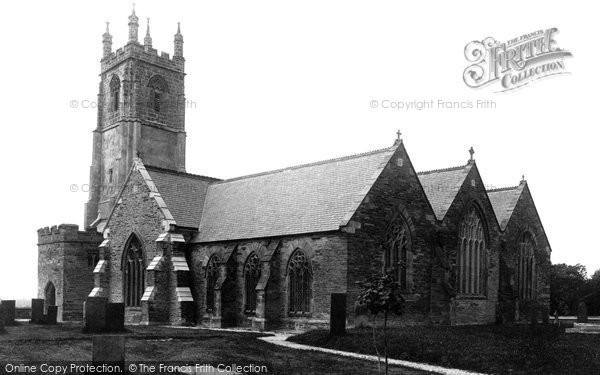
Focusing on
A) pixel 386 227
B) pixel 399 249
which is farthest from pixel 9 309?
pixel 399 249

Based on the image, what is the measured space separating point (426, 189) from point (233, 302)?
500 inches

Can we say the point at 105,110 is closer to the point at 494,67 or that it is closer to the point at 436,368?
the point at 494,67

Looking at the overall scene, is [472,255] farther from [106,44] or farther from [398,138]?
[106,44]

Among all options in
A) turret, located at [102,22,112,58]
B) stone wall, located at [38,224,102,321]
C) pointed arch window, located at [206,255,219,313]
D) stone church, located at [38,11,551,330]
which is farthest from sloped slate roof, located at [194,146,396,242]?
turret, located at [102,22,112,58]

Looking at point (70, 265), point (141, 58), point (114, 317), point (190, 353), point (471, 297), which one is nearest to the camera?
point (190, 353)

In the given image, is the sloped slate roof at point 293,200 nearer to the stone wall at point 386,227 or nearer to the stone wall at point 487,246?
the stone wall at point 386,227

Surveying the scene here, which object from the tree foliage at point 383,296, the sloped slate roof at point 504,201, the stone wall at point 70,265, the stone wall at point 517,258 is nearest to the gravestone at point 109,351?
the tree foliage at point 383,296

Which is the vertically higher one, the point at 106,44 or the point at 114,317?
the point at 106,44

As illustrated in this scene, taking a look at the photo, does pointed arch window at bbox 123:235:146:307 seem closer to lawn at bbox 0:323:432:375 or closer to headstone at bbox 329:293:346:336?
lawn at bbox 0:323:432:375

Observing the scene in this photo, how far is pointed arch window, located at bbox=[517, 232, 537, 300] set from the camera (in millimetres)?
41938

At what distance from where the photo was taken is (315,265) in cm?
3108

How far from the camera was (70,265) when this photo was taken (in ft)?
153

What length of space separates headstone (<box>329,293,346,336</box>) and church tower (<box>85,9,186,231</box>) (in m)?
34.1

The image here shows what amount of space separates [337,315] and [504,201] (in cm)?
2134
